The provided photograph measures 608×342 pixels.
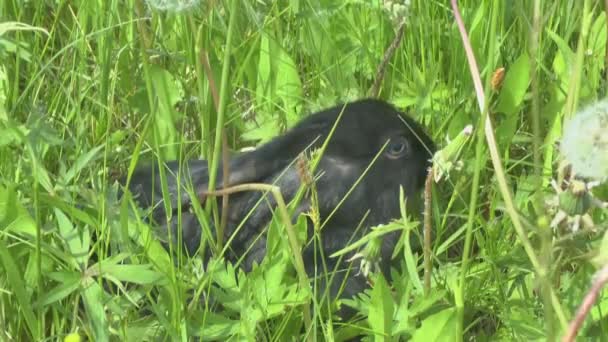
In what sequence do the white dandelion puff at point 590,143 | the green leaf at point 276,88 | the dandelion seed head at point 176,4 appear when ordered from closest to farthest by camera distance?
1. the white dandelion puff at point 590,143
2. the dandelion seed head at point 176,4
3. the green leaf at point 276,88

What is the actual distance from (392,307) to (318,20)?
0.97 metres

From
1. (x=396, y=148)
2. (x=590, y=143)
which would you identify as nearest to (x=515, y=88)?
(x=396, y=148)

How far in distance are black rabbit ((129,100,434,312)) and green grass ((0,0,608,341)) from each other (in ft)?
0.30

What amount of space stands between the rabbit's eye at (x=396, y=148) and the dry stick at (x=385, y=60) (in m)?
0.30

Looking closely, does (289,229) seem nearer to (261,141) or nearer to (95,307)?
(95,307)

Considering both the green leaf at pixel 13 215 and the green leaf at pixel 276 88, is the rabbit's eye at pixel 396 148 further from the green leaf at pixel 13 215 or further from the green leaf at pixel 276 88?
the green leaf at pixel 13 215

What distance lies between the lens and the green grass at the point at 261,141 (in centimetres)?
152

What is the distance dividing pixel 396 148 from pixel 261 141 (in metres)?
0.41

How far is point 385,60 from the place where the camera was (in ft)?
7.16

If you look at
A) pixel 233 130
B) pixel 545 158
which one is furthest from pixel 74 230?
pixel 545 158

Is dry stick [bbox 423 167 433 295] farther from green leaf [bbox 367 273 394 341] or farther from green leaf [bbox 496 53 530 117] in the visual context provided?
green leaf [bbox 496 53 530 117]

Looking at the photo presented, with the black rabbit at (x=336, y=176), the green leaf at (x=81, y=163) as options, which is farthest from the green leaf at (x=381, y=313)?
the green leaf at (x=81, y=163)

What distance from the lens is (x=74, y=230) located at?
1.60 metres

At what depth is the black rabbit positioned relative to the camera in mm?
1846
